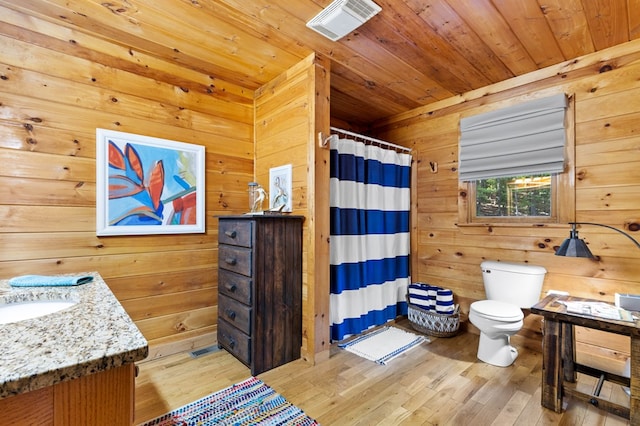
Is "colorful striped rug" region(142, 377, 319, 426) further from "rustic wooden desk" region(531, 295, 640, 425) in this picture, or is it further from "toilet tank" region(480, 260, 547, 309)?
"toilet tank" region(480, 260, 547, 309)

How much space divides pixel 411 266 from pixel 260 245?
1882mm

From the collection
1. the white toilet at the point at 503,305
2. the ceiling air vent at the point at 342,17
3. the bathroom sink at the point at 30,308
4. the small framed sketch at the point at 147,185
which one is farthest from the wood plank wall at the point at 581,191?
the bathroom sink at the point at 30,308

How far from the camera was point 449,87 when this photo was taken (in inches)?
108

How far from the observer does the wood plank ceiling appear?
171cm

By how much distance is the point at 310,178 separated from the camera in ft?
7.23

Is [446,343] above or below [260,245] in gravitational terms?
below

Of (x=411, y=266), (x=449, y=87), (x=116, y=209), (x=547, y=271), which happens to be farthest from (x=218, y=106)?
(x=547, y=271)

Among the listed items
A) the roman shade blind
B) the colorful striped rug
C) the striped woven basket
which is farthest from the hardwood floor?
the roman shade blind

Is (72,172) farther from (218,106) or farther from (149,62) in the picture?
(218,106)

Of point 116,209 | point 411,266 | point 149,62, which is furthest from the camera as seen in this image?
point 411,266

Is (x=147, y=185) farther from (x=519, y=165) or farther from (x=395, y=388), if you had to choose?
(x=519, y=165)

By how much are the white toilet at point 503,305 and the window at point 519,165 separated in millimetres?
445

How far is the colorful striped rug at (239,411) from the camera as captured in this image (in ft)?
5.15

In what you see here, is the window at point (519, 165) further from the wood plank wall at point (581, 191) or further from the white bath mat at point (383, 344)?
the white bath mat at point (383, 344)
